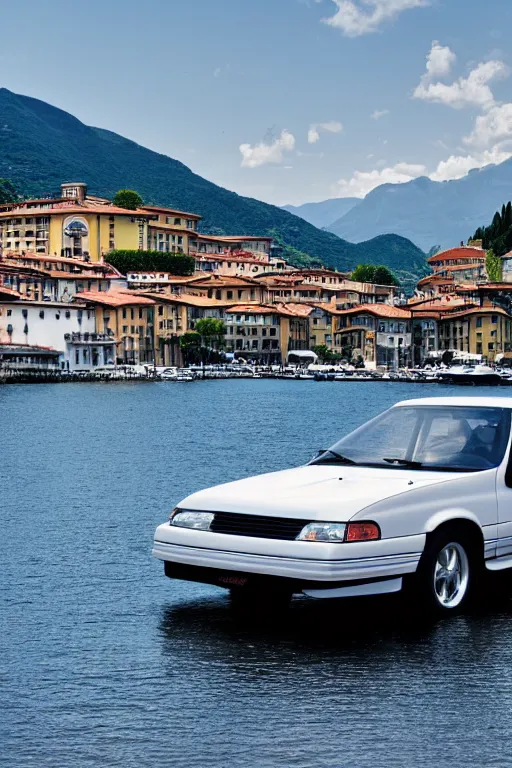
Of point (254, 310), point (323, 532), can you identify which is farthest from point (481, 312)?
point (323, 532)

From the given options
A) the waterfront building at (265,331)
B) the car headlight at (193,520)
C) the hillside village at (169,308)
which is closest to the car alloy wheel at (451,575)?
the car headlight at (193,520)

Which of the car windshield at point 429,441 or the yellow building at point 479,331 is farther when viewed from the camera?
the yellow building at point 479,331

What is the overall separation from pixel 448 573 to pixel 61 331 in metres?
136

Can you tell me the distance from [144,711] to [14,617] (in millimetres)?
3230

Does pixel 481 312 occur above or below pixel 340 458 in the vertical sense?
above

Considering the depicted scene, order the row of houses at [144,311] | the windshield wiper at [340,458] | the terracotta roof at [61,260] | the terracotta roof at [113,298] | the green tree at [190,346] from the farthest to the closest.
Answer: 1. the green tree at [190,346]
2. the terracotta roof at [61,260]
3. the terracotta roof at [113,298]
4. the row of houses at [144,311]
5. the windshield wiper at [340,458]

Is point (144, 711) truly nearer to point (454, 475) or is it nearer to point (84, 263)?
point (454, 475)

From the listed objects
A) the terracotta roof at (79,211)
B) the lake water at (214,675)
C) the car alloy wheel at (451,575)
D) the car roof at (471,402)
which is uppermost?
the terracotta roof at (79,211)

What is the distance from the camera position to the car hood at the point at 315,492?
8.72 meters

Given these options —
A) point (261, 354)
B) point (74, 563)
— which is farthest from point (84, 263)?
point (74, 563)

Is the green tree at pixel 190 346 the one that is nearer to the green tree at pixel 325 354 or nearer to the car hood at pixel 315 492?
the green tree at pixel 325 354

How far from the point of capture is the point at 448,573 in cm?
930

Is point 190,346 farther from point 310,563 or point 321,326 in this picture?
point 310,563

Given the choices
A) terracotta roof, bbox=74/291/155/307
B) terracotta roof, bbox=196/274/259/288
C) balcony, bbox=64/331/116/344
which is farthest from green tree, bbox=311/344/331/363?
balcony, bbox=64/331/116/344
